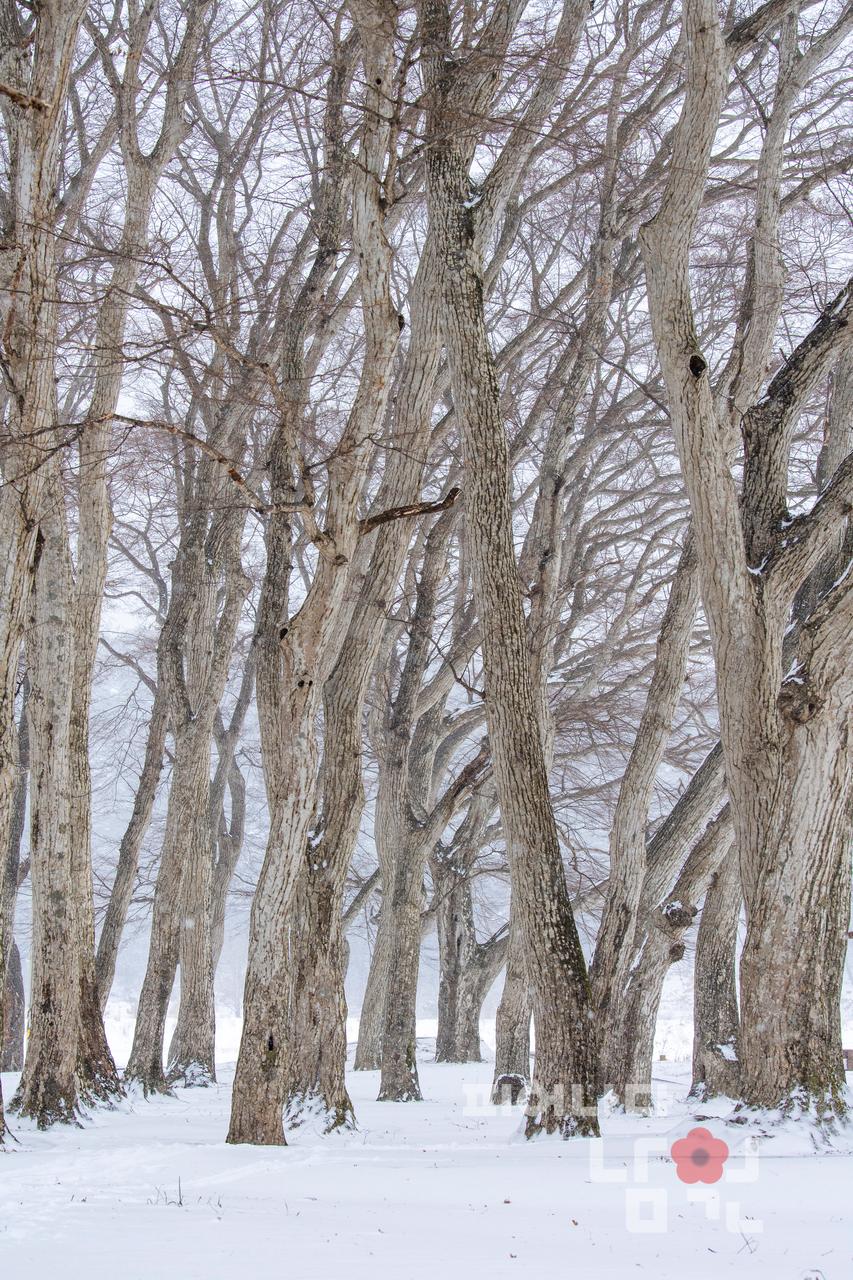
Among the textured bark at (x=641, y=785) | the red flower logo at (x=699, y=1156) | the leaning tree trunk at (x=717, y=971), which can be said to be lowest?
the red flower logo at (x=699, y=1156)

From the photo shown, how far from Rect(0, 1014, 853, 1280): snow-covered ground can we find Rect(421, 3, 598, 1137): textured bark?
0.53 m

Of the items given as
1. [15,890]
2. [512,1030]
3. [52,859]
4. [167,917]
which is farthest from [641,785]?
[15,890]

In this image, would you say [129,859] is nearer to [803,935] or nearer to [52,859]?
[52,859]

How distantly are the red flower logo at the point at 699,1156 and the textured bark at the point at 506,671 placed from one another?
79 centimetres

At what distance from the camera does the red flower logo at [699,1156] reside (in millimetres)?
4652

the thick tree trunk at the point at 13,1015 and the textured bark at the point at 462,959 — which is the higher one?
the textured bark at the point at 462,959

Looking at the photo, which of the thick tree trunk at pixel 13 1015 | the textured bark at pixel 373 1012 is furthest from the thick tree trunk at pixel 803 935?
the thick tree trunk at pixel 13 1015

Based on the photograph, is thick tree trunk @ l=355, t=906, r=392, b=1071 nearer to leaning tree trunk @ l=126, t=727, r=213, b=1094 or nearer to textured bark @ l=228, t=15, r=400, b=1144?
leaning tree trunk @ l=126, t=727, r=213, b=1094

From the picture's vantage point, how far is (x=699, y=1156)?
17.0ft

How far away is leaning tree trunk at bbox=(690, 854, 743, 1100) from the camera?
928 cm

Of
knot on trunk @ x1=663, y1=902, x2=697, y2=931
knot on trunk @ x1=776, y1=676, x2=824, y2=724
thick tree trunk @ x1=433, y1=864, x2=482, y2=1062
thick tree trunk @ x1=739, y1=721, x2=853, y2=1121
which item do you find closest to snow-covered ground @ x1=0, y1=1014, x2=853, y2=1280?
thick tree trunk @ x1=739, y1=721, x2=853, y2=1121

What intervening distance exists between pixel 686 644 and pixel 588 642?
7.95 metres

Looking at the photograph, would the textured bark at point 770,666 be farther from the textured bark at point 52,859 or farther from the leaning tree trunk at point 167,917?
the leaning tree trunk at point 167,917

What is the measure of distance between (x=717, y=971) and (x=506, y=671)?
4574 millimetres
